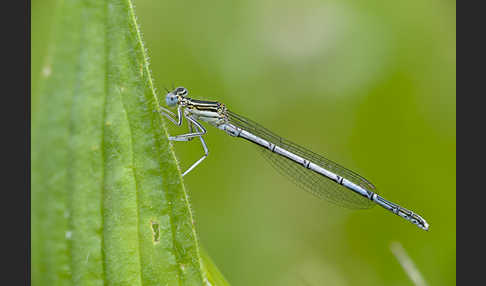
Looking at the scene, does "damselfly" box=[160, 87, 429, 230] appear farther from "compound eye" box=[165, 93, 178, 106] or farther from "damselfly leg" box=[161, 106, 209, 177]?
"compound eye" box=[165, 93, 178, 106]

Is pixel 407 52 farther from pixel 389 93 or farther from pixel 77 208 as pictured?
pixel 77 208

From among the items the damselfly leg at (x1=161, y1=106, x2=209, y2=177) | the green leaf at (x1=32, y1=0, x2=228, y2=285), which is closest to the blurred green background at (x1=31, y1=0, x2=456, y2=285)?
the damselfly leg at (x1=161, y1=106, x2=209, y2=177)

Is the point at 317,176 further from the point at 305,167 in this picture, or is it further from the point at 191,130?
the point at 191,130

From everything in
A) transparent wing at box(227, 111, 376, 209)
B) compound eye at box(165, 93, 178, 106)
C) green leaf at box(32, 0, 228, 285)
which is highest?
compound eye at box(165, 93, 178, 106)

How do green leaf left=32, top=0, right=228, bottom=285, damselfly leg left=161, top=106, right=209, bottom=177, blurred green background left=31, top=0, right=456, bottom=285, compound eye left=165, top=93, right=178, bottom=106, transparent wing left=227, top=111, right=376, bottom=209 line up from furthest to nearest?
blurred green background left=31, top=0, right=456, bottom=285 < transparent wing left=227, top=111, right=376, bottom=209 < compound eye left=165, top=93, right=178, bottom=106 < damselfly leg left=161, top=106, right=209, bottom=177 < green leaf left=32, top=0, right=228, bottom=285

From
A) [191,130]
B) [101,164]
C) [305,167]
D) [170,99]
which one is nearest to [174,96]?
[170,99]

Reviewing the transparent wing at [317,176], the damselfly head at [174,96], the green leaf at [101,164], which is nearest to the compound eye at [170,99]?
the damselfly head at [174,96]
